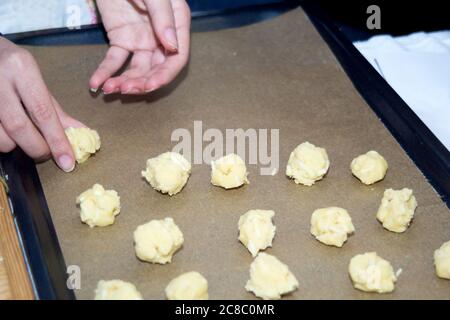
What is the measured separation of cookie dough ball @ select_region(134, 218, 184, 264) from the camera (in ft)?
4.60

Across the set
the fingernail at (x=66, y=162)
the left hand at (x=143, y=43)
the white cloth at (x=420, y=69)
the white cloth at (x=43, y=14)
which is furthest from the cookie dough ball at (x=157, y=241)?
the white cloth at (x=43, y=14)

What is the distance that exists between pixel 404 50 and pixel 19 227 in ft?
5.40

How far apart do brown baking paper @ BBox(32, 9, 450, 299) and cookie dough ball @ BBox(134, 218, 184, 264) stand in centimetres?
4

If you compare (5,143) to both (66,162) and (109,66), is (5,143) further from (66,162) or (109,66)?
(109,66)

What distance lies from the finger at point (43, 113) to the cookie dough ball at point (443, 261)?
1133 mm

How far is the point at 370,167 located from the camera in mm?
1633

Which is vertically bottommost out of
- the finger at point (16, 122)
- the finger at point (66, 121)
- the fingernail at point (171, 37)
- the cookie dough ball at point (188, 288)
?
the cookie dough ball at point (188, 288)

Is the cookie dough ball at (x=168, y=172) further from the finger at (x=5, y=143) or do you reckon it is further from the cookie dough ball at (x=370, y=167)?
the cookie dough ball at (x=370, y=167)

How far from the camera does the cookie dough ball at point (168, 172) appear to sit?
1.59m

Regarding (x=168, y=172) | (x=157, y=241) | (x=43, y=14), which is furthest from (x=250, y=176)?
(x=43, y=14)

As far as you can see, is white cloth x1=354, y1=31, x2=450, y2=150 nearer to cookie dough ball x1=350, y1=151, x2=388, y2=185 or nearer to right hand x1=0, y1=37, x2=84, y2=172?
cookie dough ball x1=350, y1=151, x2=388, y2=185
